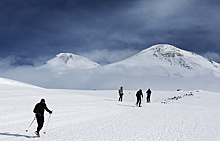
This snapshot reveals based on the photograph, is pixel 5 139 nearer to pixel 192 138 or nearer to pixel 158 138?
pixel 158 138

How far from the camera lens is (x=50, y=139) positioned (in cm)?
773

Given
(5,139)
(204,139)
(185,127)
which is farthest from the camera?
(185,127)

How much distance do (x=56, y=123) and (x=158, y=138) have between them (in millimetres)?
5348

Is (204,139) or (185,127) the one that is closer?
(204,139)

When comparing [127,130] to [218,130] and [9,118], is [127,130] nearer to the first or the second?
[218,130]

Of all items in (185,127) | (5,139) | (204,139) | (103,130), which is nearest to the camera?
(5,139)

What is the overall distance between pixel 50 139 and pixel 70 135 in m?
0.90

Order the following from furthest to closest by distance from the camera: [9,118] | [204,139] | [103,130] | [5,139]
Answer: [9,118]
[103,130]
[204,139]
[5,139]

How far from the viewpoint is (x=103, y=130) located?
9.43 meters

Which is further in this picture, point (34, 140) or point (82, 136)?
point (82, 136)

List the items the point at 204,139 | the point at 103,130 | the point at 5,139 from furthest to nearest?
the point at 103,130 → the point at 204,139 → the point at 5,139

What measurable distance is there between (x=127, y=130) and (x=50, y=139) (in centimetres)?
351

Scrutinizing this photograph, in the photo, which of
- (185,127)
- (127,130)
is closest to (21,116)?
(127,130)

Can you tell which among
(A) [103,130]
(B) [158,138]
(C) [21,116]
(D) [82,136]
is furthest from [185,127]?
(C) [21,116]
